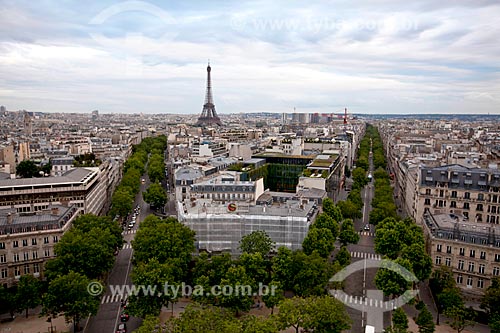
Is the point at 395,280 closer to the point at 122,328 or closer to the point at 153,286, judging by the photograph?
the point at 153,286

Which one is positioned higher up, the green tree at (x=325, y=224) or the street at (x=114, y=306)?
the green tree at (x=325, y=224)

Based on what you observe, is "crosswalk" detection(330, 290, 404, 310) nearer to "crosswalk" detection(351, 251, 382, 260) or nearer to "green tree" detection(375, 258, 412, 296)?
"green tree" detection(375, 258, 412, 296)

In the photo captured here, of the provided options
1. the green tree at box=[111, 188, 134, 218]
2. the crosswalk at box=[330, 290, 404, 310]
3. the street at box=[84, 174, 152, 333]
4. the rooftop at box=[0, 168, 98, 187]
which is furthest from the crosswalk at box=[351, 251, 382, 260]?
the rooftop at box=[0, 168, 98, 187]

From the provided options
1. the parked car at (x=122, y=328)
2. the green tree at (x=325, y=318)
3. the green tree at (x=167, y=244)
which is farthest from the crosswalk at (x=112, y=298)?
the green tree at (x=325, y=318)

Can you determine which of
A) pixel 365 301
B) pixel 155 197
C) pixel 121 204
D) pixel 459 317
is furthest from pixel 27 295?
pixel 155 197

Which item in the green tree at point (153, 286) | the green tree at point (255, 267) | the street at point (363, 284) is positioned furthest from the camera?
the green tree at point (255, 267)

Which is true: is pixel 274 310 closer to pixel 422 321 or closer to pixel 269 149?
pixel 422 321

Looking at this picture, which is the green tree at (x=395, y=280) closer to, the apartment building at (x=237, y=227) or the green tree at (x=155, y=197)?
the apartment building at (x=237, y=227)
